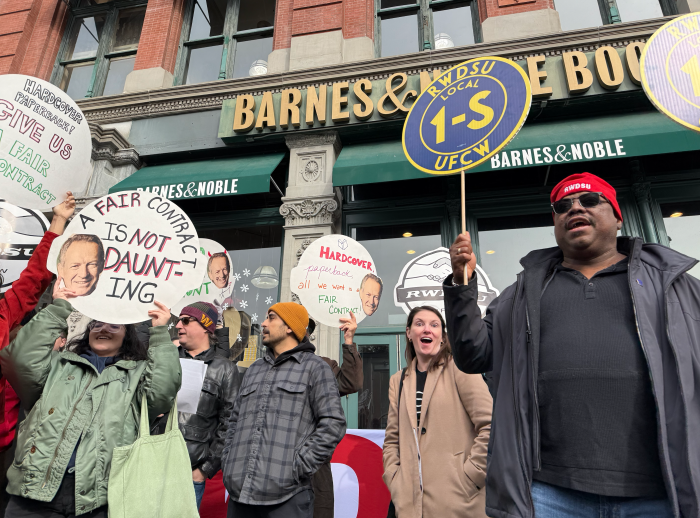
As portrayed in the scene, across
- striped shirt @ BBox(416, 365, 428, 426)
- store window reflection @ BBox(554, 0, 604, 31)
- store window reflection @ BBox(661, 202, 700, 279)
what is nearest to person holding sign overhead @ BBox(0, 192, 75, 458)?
striped shirt @ BBox(416, 365, 428, 426)

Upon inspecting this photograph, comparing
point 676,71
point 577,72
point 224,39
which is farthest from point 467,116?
point 224,39

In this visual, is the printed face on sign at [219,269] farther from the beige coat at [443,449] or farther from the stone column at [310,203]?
the beige coat at [443,449]

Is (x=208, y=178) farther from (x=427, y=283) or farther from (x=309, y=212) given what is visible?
(x=427, y=283)

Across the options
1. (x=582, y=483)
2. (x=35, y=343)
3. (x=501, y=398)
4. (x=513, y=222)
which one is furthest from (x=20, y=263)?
(x=513, y=222)

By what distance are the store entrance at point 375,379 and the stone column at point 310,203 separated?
537mm

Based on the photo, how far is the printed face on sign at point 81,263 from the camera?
2670 mm

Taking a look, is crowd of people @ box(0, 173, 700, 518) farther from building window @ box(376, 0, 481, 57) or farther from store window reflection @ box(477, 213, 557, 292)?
building window @ box(376, 0, 481, 57)

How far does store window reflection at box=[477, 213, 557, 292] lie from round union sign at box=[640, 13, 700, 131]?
4.30 meters

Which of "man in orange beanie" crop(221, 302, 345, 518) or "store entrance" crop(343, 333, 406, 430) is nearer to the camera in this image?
"man in orange beanie" crop(221, 302, 345, 518)

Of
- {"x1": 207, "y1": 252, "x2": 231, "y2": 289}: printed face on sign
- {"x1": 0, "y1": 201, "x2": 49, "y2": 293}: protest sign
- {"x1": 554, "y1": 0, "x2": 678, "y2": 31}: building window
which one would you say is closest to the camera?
{"x1": 0, "y1": 201, "x2": 49, "y2": 293}: protest sign

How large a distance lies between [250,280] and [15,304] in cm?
500

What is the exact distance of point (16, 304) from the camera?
2.60m

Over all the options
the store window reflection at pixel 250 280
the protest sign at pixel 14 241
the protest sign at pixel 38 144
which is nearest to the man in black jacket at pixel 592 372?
the protest sign at pixel 38 144

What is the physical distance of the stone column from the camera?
22.4 ft
